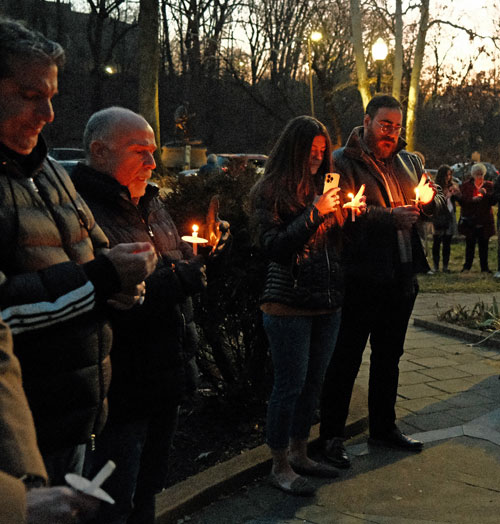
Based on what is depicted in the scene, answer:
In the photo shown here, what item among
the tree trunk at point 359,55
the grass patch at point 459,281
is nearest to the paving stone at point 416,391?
the grass patch at point 459,281

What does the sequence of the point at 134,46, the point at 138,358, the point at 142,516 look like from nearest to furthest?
the point at 138,358
the point at 142,516
the point at 134,46

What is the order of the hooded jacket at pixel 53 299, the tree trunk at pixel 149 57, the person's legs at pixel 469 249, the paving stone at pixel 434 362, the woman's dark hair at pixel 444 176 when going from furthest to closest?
the tree trunk at pixel 149 57 < the person's legs at pixel 469 249 < the woman's dark hair at pixel 444 176 < the paving stone at pixel 434 362 < the hooded jacket at pixel 53 299

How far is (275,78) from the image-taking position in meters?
40.0

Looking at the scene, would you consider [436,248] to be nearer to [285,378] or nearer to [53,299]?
[285,378]

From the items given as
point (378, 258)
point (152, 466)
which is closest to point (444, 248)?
point (378, 258)

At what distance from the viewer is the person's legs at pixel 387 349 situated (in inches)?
161

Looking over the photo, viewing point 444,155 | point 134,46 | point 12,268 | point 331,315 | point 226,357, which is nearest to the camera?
A: point 12,268

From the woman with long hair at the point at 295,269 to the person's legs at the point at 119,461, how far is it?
122 centimetres

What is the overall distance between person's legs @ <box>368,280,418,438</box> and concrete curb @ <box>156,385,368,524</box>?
17.3 inches

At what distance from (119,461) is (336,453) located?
191cm

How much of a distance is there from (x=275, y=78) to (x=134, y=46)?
16121 mm

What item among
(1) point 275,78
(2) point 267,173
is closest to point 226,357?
(2) point 267,173

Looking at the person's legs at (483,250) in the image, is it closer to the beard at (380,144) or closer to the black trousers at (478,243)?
the black trousers at (478,243)

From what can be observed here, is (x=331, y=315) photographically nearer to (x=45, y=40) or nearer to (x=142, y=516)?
(x=142, y=516)
